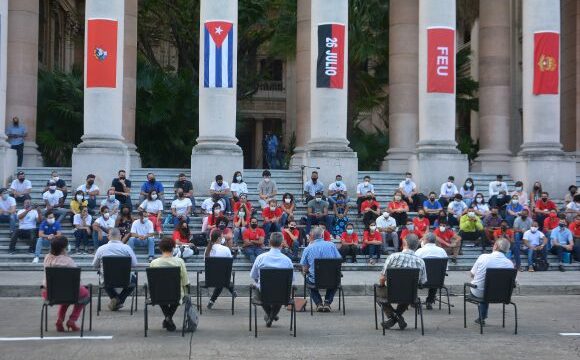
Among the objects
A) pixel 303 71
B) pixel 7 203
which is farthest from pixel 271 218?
pixel 303 71

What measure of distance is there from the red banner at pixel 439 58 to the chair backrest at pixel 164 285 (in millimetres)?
17178

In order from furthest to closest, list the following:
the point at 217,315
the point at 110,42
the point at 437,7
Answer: the point at 437,7 → the point at 110,42 → the point at 217,315

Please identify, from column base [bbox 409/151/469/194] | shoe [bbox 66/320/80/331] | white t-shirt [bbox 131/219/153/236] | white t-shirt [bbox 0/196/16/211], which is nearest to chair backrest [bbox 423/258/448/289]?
shoe [bbox 66/320/80/331]

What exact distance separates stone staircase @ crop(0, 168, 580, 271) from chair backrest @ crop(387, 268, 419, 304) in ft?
28.4

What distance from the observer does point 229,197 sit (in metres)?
24.6

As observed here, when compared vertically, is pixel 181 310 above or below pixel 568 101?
below

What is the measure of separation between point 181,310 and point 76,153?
38.6 ft

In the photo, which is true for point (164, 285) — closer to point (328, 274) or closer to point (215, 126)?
point (328, 274)

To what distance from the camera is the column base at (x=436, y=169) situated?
27.9m

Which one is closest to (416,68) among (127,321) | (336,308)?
(336,308)

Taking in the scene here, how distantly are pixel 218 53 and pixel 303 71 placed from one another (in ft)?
21.9

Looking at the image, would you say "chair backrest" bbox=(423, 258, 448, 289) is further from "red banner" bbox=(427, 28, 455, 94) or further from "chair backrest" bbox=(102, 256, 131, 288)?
"red banner" bbox=(427, 28, 455, 94)

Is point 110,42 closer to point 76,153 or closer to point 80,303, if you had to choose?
point 76,153

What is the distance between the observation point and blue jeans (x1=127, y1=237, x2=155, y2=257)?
838 inches
